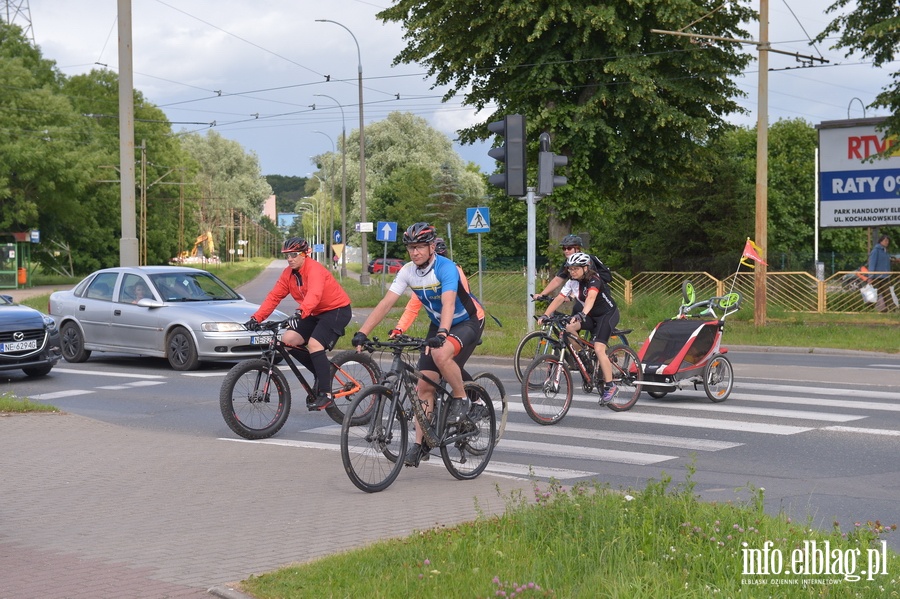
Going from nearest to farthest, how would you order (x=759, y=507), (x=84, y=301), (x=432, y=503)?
1. (x=759, y=507)
2. (x=432, y=503)
3. (x=84, y=301)

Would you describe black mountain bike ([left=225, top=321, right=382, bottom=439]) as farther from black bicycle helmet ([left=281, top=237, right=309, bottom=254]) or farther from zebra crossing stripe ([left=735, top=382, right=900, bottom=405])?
zebra crossing stripe ([left=735, top=382, right=900, bottom=405])

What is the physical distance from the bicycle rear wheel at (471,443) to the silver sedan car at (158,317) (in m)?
7.78

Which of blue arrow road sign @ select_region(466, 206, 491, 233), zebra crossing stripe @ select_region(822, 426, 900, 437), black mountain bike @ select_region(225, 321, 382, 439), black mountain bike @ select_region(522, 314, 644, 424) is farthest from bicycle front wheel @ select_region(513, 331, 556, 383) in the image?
blue arrow road sign @ select_region(466, 206, 491, 233)

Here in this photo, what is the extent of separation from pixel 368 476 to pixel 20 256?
53.1 metres

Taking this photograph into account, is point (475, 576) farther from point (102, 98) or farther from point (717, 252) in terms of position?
point (102, 98)

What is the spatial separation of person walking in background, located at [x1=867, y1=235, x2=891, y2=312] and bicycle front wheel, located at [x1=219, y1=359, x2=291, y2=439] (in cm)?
2125

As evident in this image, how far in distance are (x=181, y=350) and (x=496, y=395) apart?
8833mm

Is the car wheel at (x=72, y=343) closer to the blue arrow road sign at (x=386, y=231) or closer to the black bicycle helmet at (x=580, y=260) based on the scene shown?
the black bicycle helmet at (x=580, y=260)

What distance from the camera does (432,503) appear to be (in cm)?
707

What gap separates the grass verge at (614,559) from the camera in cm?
470

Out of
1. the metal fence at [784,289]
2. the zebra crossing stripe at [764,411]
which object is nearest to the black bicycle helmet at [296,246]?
the zebra crossing stripe at [764,411]

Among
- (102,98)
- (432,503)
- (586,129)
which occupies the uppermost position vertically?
(102,98)

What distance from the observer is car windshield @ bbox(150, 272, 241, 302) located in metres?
17.2

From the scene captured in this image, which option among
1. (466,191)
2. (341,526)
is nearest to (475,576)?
(341,526)
